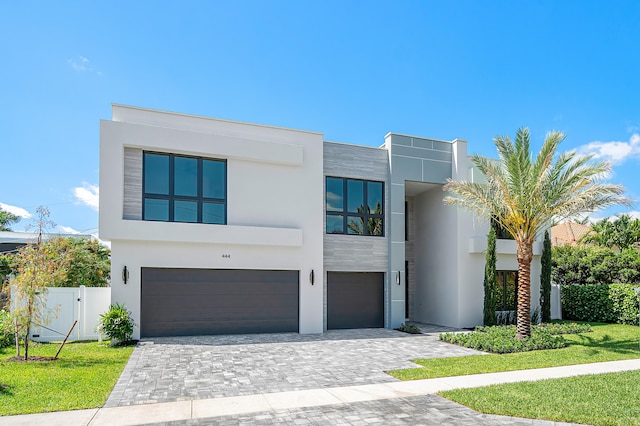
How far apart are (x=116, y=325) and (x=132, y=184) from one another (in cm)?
423

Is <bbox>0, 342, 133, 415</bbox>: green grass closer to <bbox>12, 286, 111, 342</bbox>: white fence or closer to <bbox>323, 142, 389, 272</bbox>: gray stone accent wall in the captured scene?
<bbox>12, 286, 111, 342</bbox>: white fence

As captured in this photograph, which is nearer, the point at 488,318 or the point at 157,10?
the point at 157,10

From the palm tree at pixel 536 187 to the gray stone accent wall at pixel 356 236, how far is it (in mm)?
4330

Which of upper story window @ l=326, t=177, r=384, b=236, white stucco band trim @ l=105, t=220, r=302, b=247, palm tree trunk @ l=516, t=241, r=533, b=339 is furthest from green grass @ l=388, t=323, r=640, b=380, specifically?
upper story window @ l=326, t=177, r=384, b=236

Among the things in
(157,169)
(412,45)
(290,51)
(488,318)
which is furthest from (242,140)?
(488,318)

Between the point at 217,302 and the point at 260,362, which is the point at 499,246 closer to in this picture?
the point at 217,302

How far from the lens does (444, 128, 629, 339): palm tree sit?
1224 centimetres

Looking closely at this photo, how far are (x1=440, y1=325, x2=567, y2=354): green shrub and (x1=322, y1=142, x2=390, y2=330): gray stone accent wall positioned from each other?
3.83 m

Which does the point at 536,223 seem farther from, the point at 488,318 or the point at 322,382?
the point at 322,382

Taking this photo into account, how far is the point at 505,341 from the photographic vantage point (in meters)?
12.1

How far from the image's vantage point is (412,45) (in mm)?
15078

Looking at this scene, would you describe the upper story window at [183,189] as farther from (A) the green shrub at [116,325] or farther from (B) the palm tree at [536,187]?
(B) the palm tree at [536,187]

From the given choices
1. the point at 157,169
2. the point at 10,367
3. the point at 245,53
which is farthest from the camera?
the point at 245,53

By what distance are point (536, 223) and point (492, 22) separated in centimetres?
745
